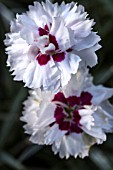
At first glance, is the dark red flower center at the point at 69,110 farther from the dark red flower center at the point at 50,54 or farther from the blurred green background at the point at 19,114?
the blurred green background at the point at 19,114

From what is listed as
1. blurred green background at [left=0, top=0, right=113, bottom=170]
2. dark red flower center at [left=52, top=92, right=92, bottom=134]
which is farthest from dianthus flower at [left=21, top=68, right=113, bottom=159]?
blurred green background at [left=0, top=0, right=113, bottom=170]

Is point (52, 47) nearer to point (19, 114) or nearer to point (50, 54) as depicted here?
point (50, 54)

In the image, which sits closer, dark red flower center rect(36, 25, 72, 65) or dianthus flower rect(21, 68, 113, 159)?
dark red flower center rect(36, 25, 72, 65)

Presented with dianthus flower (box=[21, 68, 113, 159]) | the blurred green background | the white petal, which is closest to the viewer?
the white petal

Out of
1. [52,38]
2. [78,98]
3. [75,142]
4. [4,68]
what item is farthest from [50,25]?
[4,68]

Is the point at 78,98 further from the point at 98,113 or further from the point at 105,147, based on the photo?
the point at 105,147

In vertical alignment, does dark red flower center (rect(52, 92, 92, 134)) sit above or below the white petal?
below

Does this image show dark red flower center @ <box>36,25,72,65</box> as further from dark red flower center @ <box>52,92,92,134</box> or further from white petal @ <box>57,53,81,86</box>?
dark red flower center @ <box>52,92,92,134</box>
